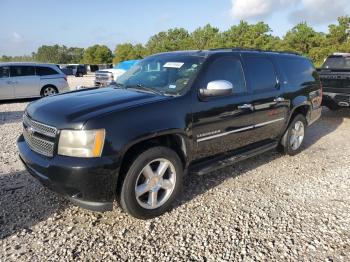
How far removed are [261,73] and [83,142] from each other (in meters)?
3.13

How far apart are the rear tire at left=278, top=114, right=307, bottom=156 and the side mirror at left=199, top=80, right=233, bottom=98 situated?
2.42 metres

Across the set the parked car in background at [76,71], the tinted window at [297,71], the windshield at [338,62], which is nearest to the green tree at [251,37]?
the parked car in background at [76,71]

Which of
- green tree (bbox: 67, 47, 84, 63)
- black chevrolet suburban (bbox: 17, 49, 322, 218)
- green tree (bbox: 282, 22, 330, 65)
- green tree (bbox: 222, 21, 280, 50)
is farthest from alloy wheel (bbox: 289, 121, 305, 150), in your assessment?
green tree (bbox: 67, 47, 84, 63)

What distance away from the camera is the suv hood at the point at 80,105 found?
10.8 feet

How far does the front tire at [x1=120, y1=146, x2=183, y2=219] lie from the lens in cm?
348

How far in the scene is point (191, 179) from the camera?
496cm

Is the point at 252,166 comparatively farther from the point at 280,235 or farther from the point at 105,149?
the point at 105,149

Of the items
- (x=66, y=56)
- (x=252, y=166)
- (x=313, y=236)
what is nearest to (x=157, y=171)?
(x=313, y=236)

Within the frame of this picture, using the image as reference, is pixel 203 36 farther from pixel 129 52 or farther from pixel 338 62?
pixel 338 62

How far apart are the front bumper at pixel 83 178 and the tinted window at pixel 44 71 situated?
1103 cm

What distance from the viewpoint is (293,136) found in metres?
6.23

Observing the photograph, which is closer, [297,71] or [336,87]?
[297,71]

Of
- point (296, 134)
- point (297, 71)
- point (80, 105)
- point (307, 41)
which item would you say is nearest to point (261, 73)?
point (297, 71)

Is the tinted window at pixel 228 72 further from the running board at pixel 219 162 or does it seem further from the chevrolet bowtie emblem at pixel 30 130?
the chevrolet bowtie emblem at pixel 30 130
